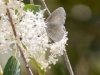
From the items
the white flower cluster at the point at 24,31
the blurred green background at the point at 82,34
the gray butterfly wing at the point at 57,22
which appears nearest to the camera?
the white flower cluster at the point at 24,31

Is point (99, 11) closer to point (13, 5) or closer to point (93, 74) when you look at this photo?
point (93, 74)

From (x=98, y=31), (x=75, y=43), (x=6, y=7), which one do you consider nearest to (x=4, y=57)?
(x=75, y=43)

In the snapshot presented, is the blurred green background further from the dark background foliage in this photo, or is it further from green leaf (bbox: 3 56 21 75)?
green leaf (bbox: 3 56 21 75)

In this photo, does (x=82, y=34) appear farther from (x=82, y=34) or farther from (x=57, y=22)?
(x=57, y=22)

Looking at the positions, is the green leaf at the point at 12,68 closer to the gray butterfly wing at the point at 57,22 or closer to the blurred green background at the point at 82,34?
the gray butterfly wing at the point at 57,22

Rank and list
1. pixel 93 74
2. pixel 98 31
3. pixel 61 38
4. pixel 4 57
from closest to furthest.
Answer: pixel 61 38 < pixel 4 57 < pixel 93 74 < pixel 98 31

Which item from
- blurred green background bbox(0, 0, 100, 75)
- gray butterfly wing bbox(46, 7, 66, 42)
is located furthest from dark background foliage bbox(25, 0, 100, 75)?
gray butterfly wing bbox(46, 7, 66, 42)

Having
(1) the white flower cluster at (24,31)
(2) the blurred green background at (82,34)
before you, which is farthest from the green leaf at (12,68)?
(2) the blurred green background at (82,34)

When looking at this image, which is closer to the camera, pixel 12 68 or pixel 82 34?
pixel 12 68

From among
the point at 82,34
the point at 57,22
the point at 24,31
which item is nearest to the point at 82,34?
the point at 82,34
